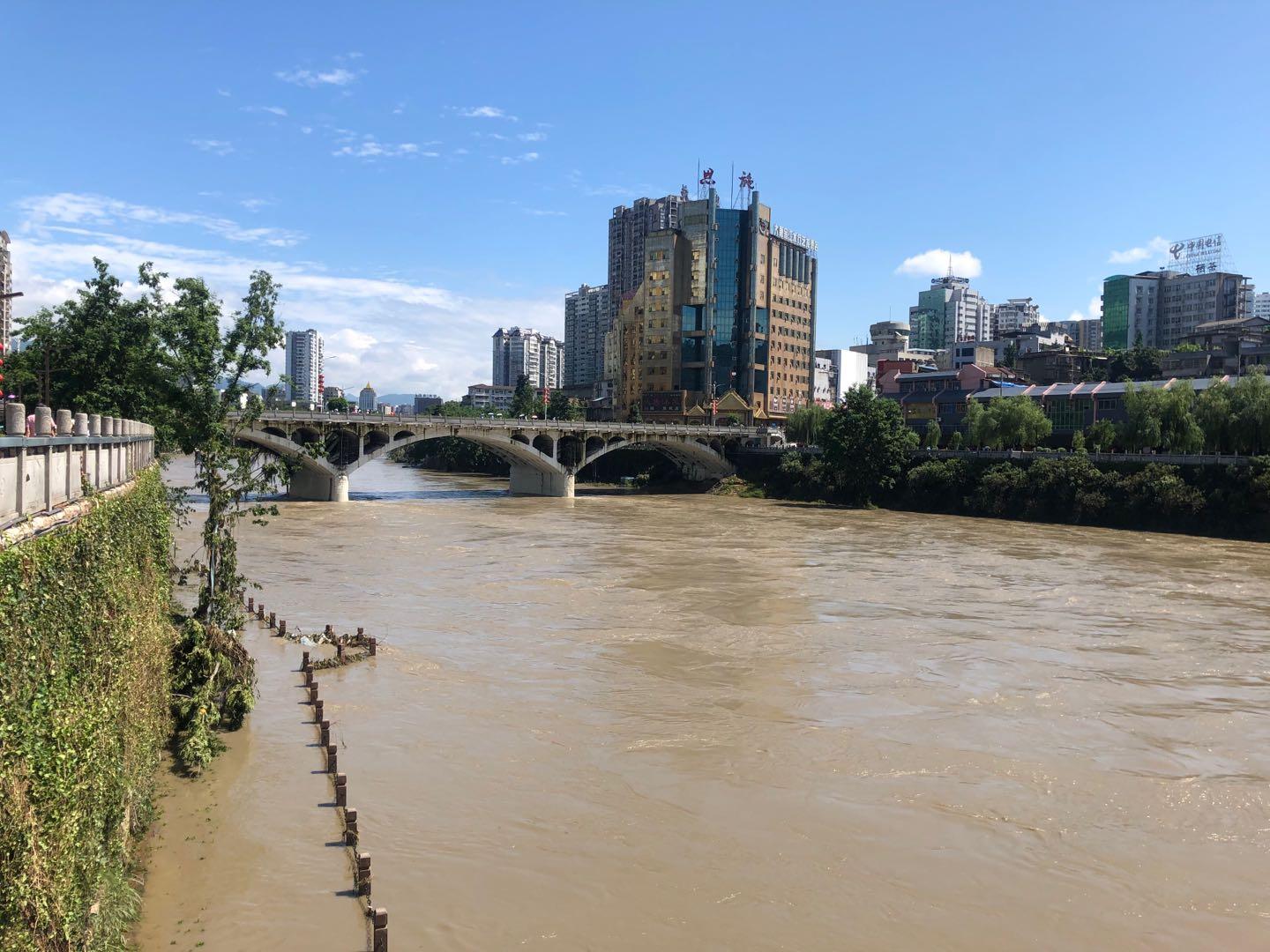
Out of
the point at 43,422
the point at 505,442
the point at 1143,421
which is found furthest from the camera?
the point at 505,442

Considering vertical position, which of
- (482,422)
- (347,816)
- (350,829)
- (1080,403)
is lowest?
(350,829)

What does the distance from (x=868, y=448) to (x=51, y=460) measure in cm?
7443

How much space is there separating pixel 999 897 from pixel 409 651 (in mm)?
17220

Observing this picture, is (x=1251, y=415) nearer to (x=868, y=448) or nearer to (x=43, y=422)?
(x=868, y=448)

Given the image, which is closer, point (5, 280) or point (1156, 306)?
point (5, 280)

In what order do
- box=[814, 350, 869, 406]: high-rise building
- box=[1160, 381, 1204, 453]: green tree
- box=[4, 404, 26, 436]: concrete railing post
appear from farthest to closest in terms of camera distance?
1. box=[814, 350, 869, 406]: high-rise building
2. box=[1160, 381, 1204, 453]: green tree
3. box=[4, 404, 26, 436]: concrete railing post

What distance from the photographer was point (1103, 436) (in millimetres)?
75625

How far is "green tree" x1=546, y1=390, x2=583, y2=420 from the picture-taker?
14273 centimetres

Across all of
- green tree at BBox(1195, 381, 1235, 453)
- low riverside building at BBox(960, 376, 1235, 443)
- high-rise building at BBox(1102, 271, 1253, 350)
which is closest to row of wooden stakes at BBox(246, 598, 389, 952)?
green tree at BBox(1195, 381, 1235, 453)

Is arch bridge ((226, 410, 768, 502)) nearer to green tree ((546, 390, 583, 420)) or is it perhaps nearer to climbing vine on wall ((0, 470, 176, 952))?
green tree ((546, 390, 583, 420))

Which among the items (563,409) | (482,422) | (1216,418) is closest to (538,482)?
(482,422)

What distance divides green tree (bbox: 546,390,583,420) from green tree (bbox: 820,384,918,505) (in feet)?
203

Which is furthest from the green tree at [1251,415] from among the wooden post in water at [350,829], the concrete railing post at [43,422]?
the concrete railing post at [43,422]

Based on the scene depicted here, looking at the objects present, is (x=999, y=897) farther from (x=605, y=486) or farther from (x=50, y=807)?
(x=605, y=486)
